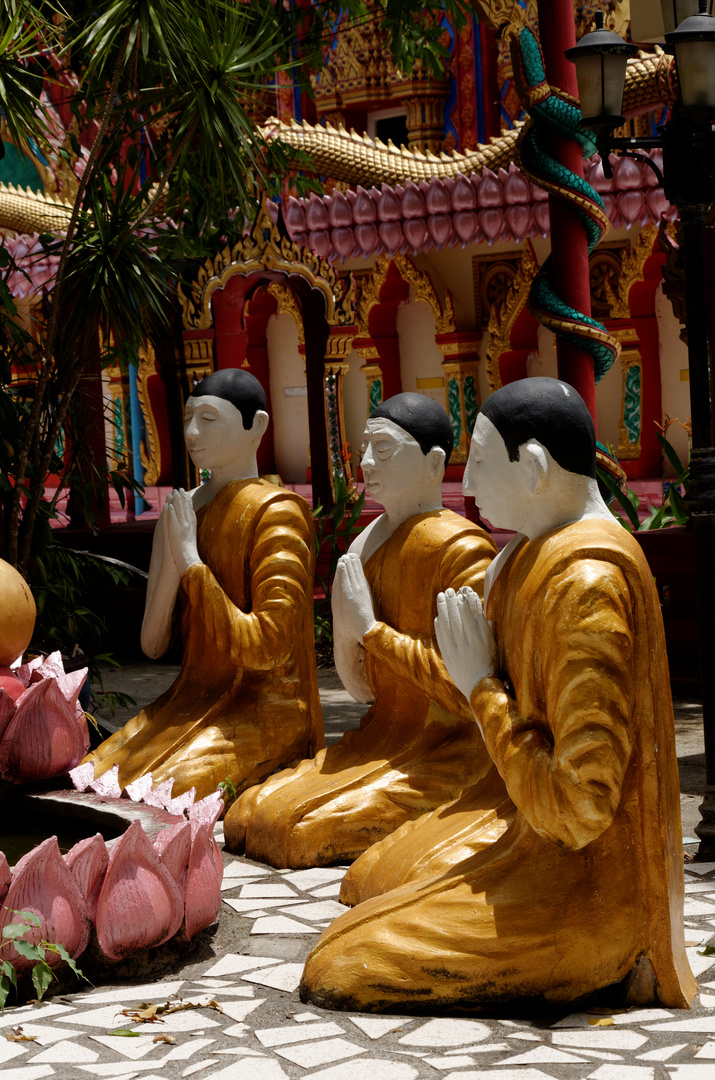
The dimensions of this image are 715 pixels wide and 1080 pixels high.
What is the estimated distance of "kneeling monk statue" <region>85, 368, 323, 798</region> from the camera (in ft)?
16.2

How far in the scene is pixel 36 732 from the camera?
3.92 meters

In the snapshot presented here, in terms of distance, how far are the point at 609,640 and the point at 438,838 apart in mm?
846

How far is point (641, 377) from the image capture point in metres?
12.1

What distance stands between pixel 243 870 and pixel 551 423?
78.3 inches

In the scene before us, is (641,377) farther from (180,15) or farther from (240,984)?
(240,984)

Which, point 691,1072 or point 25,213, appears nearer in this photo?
point 691,1072

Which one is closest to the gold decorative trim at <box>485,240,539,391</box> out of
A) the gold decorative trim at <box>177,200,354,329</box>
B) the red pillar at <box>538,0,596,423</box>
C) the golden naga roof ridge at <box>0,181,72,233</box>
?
the gold decorative trim at <box>177,200,354,329</box>

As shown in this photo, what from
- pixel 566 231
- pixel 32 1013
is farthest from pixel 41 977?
pixel 566 231

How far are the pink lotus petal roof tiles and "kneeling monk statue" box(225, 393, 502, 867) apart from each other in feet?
14.8

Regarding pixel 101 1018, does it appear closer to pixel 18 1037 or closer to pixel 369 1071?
pixel 18 1037

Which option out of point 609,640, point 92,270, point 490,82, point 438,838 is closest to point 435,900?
point 438,838

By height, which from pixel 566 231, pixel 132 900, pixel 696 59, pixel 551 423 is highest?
pixel 696 59

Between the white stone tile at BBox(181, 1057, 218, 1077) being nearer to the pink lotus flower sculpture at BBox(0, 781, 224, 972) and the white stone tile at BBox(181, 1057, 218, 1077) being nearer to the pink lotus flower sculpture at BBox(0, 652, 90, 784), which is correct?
the pink lotus flower sculpture at BBox(0, 781, 224, 972)

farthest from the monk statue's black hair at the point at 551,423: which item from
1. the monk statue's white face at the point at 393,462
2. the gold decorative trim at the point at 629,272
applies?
the gold decorative trim at the point at 629,272
